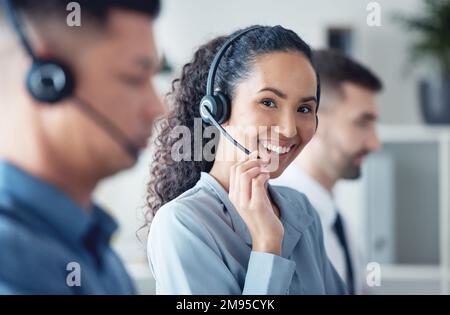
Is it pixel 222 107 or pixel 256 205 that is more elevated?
pixel 222 107

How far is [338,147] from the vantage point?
1.25 meters

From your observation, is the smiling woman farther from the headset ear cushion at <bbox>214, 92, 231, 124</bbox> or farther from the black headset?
the black headset

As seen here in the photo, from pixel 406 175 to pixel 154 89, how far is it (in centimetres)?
81

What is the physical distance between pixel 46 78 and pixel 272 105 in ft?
0.98

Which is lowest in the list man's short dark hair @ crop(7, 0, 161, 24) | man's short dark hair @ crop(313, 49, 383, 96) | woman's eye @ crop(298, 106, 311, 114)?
woman's eye @ crop(298, 106, 311, 114)

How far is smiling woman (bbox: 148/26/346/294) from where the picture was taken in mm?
951

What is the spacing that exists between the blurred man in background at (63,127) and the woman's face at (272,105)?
0.39ft

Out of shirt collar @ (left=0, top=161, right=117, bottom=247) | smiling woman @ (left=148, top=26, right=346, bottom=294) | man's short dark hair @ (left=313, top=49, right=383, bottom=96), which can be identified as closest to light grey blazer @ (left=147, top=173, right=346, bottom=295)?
smiling woman @ (left=148, top=26, right=346, bottom=294)

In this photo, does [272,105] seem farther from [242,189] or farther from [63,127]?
[63,127]

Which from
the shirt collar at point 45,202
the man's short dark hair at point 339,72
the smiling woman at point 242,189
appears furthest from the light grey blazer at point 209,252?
the man's short dark hair at point 339,72

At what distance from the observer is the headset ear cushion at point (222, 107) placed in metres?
0.99

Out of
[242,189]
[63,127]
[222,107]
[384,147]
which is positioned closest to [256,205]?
[242,189]

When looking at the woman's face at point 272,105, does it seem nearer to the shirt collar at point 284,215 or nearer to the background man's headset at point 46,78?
the shirt collar at point 284,215
